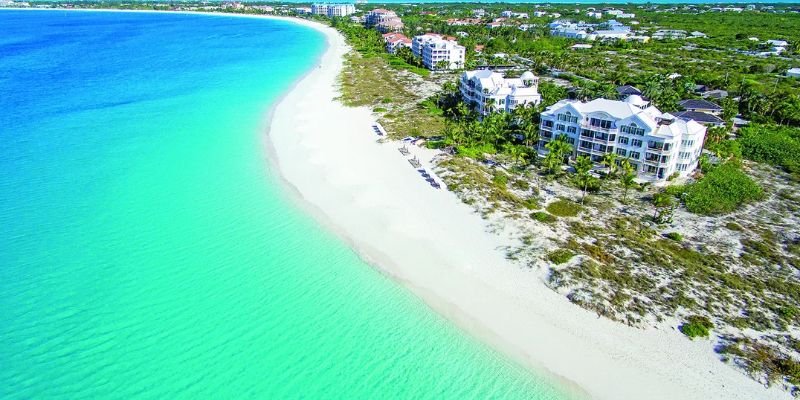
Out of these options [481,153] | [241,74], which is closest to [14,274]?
[481,153]

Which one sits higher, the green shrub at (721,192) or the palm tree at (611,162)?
the palm tree at (611,162)

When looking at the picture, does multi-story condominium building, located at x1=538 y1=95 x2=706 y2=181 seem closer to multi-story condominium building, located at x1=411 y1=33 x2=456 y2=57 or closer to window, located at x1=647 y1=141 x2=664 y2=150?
window, located at x1=647 y1=141 x2=664 y2=150

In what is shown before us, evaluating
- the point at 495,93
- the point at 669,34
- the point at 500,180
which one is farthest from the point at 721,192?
the point at 669,34

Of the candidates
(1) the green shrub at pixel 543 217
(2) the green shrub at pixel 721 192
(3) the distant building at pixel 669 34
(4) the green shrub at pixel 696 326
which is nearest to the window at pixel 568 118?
(2) the green shrub at pixel 721 192

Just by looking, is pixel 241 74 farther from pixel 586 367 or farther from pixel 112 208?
pixel 586 367

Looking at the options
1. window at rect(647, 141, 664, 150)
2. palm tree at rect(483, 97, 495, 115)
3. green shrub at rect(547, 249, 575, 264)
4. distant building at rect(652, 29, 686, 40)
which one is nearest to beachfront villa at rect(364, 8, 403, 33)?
distant building at rect(652, 29, 686, 40)

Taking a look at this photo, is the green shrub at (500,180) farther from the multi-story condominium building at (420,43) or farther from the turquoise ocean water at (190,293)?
the multi-story condominium building at (420,43)
